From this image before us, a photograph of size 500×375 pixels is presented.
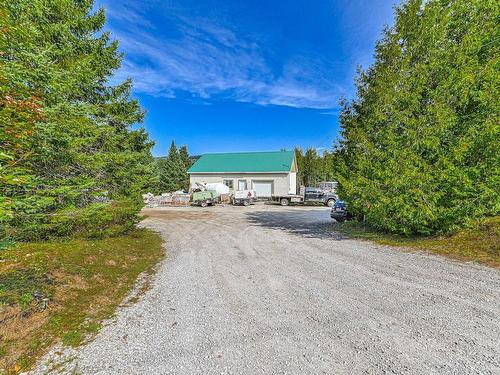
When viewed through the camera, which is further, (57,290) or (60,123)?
(57,290)

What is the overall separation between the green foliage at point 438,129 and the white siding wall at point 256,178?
20777mm

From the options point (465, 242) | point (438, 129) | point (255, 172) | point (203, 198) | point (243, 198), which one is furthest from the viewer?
point (255, 172)

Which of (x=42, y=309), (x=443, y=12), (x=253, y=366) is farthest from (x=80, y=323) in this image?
(x=443, y=12)

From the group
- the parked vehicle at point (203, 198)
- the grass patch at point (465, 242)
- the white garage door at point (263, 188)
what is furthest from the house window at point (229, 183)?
the grass patch at point (465, 242)

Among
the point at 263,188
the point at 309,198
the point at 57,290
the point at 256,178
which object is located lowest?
the point at 57,290

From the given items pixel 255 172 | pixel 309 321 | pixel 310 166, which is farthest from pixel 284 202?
pixel 309 321

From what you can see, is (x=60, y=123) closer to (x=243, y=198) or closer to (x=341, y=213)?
(x=341, y=213)

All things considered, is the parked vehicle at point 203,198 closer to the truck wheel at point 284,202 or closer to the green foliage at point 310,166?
the truck wheel at point 284,202

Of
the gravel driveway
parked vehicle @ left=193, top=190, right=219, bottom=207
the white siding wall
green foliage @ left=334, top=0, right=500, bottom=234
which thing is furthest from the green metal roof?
the gravel driveway

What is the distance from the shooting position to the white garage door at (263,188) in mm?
31453

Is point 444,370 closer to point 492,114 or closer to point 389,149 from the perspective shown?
point 389,149

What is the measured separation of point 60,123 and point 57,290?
9.78ft

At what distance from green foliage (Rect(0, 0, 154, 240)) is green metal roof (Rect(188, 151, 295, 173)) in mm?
22800

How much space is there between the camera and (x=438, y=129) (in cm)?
825
